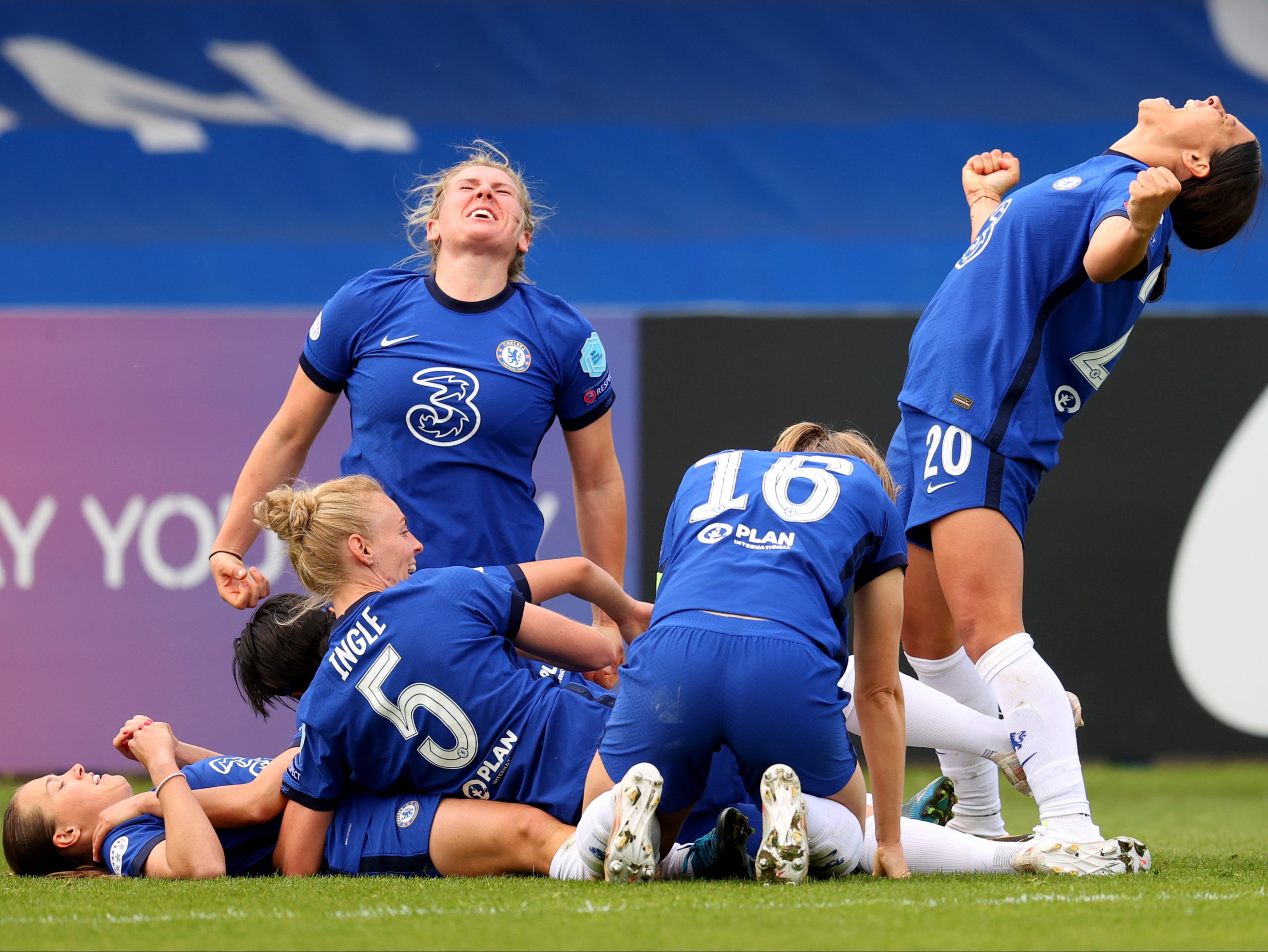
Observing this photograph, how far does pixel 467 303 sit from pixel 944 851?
6.26ft

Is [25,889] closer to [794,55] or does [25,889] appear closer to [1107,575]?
[1107,575]

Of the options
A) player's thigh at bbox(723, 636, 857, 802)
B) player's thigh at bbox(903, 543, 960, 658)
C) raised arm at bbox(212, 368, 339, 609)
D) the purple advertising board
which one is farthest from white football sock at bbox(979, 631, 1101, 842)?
the purple advertising board

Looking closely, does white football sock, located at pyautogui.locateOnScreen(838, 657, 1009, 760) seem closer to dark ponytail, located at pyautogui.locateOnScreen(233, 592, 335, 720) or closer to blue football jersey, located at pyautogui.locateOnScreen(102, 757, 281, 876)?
dark ponytail, located at pyautogui.locateOnScreen(233, 592, 335, 720)

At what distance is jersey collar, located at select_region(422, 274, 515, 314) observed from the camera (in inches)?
155

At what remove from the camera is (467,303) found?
3.95 m

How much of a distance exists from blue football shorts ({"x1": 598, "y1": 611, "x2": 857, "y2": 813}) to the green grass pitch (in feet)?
0.85

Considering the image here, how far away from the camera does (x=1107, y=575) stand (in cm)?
605

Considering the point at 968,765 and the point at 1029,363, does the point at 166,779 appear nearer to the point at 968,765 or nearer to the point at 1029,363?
the point at 968,765

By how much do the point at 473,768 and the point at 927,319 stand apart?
1595mm

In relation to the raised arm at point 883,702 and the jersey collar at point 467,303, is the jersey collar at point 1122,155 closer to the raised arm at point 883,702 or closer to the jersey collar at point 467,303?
the raised arm at point 883,702

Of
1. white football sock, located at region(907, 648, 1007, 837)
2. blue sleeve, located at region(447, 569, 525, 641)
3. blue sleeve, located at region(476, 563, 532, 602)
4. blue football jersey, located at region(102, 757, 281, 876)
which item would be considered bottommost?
blue football jersey, located at region(102, 757, 281, 876)

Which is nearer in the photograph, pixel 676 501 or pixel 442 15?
pixel 676 501

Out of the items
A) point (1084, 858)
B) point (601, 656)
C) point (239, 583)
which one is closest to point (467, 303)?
point (239, 583)

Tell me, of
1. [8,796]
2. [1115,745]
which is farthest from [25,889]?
[1115,745]
